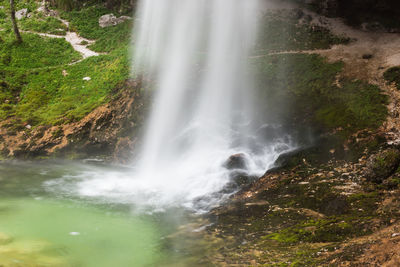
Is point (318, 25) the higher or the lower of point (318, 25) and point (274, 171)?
the higher

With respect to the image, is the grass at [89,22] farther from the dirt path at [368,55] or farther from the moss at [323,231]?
the moss at [323,231]

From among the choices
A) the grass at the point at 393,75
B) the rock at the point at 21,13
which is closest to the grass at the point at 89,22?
the rock at the point at 21,13

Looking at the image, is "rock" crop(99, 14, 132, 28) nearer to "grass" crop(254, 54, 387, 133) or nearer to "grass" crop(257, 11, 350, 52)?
"grass" crop(257, 11, 350, 52)

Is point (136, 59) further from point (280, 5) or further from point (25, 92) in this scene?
point (280, 5)

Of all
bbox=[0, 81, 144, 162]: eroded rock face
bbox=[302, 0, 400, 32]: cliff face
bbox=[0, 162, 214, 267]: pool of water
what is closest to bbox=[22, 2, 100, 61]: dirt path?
bbox=[0, 81, 144, 162]: eroded rock face

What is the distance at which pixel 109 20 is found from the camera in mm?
38938

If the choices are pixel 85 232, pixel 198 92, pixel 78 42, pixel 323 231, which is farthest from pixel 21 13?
pixel 323 231

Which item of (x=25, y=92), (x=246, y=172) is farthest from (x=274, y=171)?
(x=25, y=92)

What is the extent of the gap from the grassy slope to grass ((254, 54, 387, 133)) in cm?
1258

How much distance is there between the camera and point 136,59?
29.4 metres

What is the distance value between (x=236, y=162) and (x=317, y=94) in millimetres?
8168

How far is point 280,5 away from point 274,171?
24.4 metres

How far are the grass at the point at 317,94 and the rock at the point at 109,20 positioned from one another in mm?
19851

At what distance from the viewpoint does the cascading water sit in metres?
Answer: 17.4
